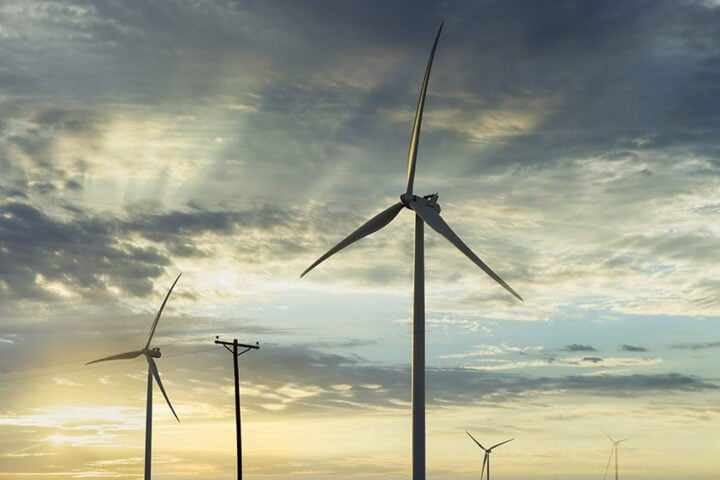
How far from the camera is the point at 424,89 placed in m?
65.7

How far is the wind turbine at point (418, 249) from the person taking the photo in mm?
56656

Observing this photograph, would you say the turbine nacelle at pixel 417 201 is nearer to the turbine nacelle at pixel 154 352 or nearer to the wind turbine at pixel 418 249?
the wind turbine at pixel 418 249

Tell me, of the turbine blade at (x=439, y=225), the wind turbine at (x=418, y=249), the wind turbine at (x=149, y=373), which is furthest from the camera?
the wind turbine at (x=149, y=373)

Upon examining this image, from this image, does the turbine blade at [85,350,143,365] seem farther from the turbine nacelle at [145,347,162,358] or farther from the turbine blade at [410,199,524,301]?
the turbine blade at [410,199,524,301]

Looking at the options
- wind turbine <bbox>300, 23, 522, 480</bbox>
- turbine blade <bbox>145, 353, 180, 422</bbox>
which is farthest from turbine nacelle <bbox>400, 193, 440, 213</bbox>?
turbine blade <bbox>145, 353, 180, 422</bbox>

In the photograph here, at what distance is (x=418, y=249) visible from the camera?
6278 centimetres

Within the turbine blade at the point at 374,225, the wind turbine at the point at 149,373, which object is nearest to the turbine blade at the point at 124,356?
the wind turbine at the point at 149,373

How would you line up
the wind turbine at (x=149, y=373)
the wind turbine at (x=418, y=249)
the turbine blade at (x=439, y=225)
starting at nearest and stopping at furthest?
the wind turbine at (x=418, y=249) < the turbine blade at (x=439, y=225) < the wind turbine at (x=149, y=373)

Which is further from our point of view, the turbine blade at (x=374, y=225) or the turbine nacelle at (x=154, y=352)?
the turbine nacelle at (x=154, y=352)

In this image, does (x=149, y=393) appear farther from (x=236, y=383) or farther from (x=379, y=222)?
(x=379, y=222)

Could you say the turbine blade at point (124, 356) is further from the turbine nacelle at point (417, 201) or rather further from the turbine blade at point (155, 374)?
the turbine nacelle at point (417, 201)

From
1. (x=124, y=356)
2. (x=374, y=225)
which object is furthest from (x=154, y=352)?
(x=374, y=225)

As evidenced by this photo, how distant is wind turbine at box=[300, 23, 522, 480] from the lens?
56656 mm

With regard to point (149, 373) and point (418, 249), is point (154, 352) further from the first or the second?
point (418, 249)
